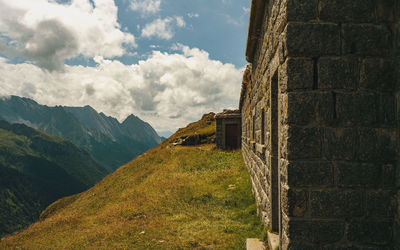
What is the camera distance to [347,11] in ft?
9.95

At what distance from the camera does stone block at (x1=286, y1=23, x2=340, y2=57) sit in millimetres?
3014

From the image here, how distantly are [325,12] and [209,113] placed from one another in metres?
45.7

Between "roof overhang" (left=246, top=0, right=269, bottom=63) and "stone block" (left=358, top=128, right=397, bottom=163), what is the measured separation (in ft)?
12.8

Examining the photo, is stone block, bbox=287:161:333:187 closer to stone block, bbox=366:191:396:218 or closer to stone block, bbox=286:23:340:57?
stone block, bbox=366:191:396:218

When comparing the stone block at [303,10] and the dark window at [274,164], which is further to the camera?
the dark window at [274,164]

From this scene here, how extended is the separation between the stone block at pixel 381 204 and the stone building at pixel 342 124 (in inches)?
0.5

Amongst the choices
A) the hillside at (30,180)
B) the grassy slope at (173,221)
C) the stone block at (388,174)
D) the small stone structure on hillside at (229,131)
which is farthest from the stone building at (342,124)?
the hillside at (30,180)

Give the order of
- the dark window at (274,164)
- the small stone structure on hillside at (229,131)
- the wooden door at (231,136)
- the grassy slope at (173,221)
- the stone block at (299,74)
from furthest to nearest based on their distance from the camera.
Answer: the wooden door at (231,136)
the small stone structure on hillside at (229,131)
the grassy slope at (173,221)
the dark window at (274,164)
the stone block at (299,74)

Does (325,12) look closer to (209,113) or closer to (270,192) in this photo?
(270,192)

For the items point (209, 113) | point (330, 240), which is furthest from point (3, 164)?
point (330, 240)

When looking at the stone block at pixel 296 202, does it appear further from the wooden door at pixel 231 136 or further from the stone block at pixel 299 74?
the wooden door at pixel 231 136

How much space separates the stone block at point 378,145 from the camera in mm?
2920

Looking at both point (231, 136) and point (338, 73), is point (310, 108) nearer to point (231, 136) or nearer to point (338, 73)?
point (338, 73)

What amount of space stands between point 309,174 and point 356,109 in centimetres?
106
